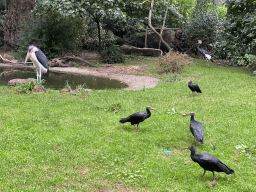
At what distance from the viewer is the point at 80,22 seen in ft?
70.2

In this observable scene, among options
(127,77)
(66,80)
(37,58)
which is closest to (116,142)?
(37,58)

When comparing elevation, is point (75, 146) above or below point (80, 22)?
below

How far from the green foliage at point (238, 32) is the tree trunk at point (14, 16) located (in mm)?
16298

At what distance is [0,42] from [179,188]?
2622 centimetres

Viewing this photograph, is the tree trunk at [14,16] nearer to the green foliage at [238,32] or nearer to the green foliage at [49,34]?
the green foliage at [49,34]

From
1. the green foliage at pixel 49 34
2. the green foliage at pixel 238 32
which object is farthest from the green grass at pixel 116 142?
the green foliage at pixel 49 34

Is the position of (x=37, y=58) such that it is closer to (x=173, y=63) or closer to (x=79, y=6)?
(x=79, y=6)

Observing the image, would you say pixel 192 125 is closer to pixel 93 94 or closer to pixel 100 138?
pixel 100 138

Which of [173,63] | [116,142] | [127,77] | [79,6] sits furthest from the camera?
[79,6]

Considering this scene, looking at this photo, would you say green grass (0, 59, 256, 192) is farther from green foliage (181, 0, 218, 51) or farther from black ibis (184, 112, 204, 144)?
green foliage (181, 0, 218, 51)

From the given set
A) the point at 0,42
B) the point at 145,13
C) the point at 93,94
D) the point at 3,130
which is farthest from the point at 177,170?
the point at 0,42

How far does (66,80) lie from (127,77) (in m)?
3.63

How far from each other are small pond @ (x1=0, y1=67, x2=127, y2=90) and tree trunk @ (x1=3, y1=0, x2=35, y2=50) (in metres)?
8.71

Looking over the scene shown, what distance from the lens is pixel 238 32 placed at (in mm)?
17594
